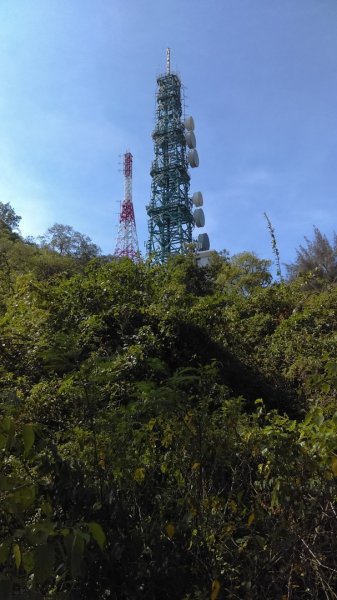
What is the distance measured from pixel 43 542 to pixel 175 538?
88cm

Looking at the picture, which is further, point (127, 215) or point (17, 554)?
point (127, 215)

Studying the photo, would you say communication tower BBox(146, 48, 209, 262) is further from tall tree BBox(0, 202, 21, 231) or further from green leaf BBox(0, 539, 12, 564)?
green leaf BBox(0, 539, 12, 564)

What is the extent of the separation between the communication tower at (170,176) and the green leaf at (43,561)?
31.8m

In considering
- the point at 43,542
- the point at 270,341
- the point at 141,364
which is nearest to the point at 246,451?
A: the point at 43,542

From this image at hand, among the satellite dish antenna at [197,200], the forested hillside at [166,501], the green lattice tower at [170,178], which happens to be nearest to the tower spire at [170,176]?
the green lattice tower at [170,178]

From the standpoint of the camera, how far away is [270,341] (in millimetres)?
8859

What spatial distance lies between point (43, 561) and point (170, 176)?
3482cm

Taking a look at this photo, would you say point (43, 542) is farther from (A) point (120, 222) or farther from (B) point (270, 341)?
(A) point (120, 222)

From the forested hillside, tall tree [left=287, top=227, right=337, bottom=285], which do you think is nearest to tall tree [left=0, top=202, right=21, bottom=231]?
tall tree [left=287, top=227, right=337, bottom=285]

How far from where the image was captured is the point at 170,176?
34812 millimetres

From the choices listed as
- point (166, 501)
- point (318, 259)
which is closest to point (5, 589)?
point (166, 501)

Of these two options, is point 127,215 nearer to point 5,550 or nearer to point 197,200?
point 197,200

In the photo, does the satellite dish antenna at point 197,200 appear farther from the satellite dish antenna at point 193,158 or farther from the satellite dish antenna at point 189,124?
the satellite dish antenna at point 189,124

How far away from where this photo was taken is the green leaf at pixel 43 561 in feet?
3.97
